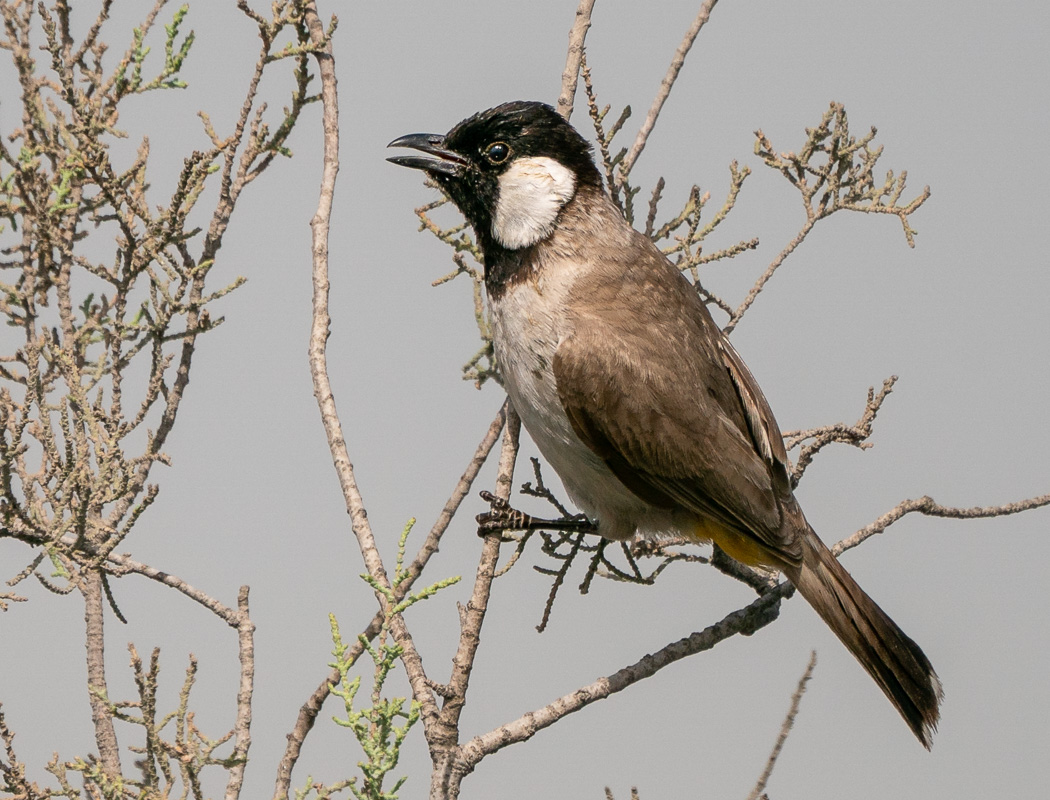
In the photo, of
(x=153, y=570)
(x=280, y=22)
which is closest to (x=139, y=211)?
(x=280, y=22)

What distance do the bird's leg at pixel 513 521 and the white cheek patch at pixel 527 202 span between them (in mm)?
742

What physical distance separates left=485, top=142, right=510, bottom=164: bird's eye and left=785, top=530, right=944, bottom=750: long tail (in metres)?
1.38

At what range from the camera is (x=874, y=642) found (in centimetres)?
322

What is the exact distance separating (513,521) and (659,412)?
1.68 ft

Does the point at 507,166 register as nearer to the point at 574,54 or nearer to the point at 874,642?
the point at 574,54

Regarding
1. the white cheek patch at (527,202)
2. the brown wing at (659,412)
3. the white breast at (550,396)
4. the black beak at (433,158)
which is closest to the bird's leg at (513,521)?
the white breast at (550,396)

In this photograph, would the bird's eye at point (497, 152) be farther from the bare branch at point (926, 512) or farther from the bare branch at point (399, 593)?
the bare branch at point (926, 512)

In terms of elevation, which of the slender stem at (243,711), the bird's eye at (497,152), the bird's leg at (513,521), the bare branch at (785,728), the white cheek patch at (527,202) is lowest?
the bare branch at (785,728)

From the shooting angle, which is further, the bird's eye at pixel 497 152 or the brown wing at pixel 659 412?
the bird's eye at pixel 497 152

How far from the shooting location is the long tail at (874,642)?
3203 millimetres

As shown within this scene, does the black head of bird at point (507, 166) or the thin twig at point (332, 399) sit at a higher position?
the black head of bird at point (507, 166)

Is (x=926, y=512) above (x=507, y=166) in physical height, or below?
below

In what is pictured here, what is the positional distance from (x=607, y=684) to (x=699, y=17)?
6.10 ft

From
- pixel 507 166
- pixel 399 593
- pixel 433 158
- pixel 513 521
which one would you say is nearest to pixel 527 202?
pixel 507 166
